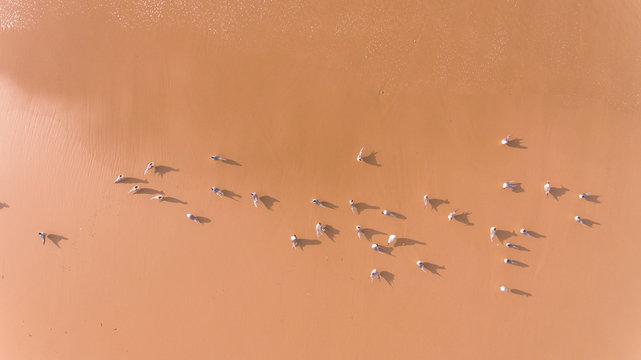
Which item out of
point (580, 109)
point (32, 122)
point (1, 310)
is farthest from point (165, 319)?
point (580, 109)

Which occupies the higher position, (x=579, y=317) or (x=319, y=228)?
(x=319, y=228)

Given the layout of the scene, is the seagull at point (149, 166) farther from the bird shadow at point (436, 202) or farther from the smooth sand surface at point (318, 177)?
the bird shadow at point (436, 202)

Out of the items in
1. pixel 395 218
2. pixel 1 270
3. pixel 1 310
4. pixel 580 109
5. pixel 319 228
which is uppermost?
pixel 580 109

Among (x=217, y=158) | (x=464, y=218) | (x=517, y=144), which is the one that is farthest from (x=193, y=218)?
(x=517, y=144)

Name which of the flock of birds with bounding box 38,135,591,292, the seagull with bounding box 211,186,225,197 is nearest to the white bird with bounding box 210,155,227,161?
the flock of birds with bounding box 38,135,591,292

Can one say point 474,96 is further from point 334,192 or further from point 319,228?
point 319,228

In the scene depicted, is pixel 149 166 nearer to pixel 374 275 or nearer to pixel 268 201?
pixel 268 201
